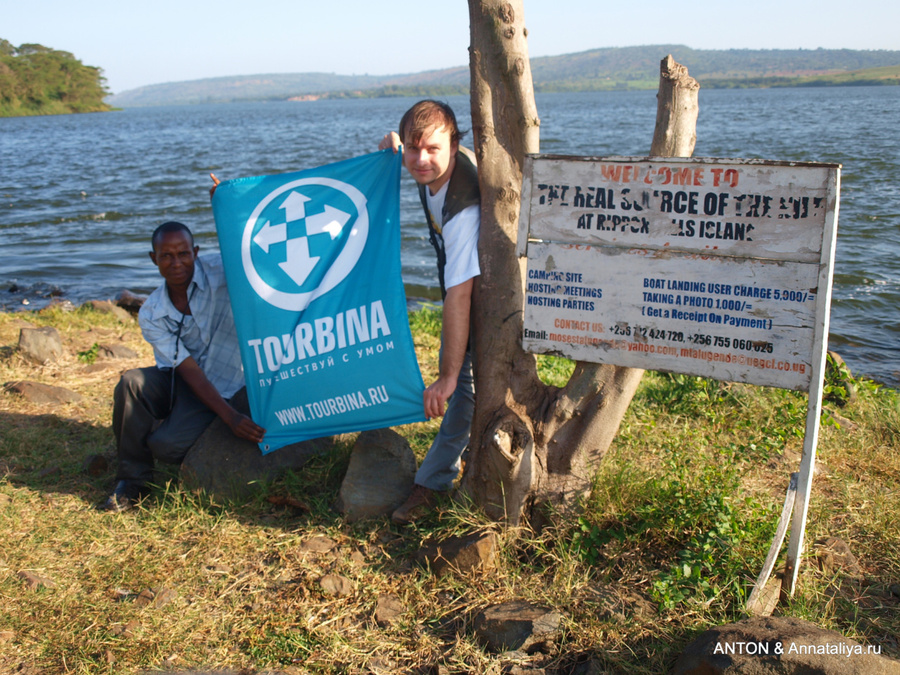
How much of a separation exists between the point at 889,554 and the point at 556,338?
180cm

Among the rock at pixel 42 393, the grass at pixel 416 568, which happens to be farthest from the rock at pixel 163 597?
the rock at pixel 42 393

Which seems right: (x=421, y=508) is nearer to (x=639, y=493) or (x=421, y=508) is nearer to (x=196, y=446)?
(x=639, y=493)

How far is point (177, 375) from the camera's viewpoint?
4.21 metres

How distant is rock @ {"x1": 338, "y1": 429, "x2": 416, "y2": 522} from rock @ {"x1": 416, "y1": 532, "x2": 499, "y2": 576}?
0.53 meters

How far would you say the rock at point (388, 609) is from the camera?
299cm

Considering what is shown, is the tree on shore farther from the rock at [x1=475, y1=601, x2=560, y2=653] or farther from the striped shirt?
the rock at [x1=475, y1=601, x2=560, y2=653]

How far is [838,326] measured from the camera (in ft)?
28.2

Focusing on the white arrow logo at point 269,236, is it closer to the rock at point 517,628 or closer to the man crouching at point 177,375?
the man crouching at point 177,375

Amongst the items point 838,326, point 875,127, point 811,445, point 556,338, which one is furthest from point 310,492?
point 875,127

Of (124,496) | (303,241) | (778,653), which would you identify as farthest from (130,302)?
(778,653)

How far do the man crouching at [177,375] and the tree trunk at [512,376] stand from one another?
1385 mm

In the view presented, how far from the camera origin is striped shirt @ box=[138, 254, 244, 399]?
4.06 m

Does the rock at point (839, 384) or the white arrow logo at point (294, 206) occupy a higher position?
the white arrow logo at point (294, 206)

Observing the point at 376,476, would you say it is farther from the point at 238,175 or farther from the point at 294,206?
the point at 238,175
